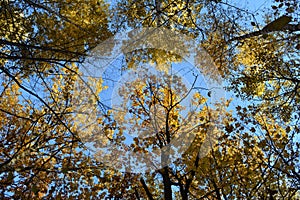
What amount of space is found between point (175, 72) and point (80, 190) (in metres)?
3.76

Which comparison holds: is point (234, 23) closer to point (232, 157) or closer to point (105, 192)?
point (232, 157)

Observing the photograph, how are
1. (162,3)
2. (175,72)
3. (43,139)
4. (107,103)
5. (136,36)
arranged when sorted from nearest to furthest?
(107,103)
(175,72)
(136,36)
(162,3)
(43,139)

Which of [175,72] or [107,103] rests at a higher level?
[175,72]

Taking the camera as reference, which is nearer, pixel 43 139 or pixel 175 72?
pixel 175 72

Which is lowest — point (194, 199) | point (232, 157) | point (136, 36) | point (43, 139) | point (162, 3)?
point (194, 199)

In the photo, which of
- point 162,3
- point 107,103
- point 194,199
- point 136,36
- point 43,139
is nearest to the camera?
point 107,103

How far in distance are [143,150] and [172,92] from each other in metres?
1.18

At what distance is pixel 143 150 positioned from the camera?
17.9 ft

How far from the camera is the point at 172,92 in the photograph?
5406 millimetres

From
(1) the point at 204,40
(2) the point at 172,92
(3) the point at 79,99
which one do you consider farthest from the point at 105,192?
(1) the point at 204,40

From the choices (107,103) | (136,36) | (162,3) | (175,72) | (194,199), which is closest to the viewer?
(107,103)

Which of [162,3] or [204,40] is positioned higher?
[162,3]

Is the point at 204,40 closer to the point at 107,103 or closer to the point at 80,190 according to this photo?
the point at 107,103

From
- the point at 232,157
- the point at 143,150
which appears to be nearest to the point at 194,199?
the point at 232,157
